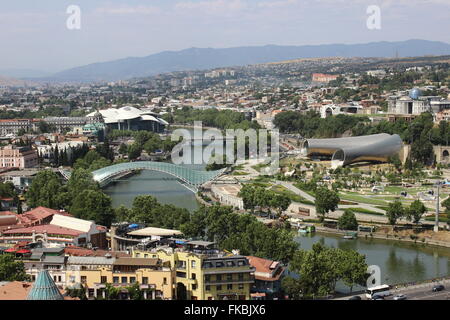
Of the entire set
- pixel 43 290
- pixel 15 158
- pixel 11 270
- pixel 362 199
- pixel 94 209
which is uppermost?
pixel 43 290

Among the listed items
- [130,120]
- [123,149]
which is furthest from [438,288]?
[130,120]

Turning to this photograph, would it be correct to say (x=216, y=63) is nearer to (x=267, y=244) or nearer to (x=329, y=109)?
(x=329, y=109)

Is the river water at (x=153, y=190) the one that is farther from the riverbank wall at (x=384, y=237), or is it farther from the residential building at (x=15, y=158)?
the residential building at (x=15, y=158)

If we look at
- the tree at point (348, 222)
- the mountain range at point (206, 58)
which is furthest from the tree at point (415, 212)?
the mountain range at point (206, 58)

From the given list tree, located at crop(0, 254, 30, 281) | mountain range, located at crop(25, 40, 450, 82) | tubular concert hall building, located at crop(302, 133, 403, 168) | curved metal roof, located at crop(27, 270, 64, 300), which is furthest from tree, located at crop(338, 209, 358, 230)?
mountain range, located at crop(25, 40, 450, 82)

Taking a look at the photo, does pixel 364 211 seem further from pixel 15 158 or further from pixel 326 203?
pixel 15 158

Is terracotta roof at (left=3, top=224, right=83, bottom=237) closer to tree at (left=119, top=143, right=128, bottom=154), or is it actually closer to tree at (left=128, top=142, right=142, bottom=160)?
tree at (left=128, top=142, right=142, bottom=160)
